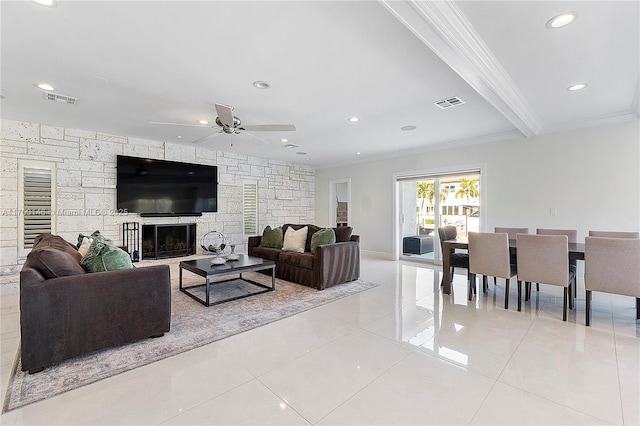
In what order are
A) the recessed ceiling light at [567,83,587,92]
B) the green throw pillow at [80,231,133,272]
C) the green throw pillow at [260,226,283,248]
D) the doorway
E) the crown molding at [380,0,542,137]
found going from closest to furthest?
the crown molding at [380,0,542,137] < the green throw pillow at [80,231,133,272] < the recessed ceiling light at [567,83,587,92] < the green throw pillow at [260,226,283,248] < the doorway

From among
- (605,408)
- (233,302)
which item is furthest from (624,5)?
(233,302)

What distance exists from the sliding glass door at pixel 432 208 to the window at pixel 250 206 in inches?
143

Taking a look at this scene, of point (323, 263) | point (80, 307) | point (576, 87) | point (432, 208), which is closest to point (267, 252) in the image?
point (323, 263)

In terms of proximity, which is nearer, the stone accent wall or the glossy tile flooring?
the glossy tile flooring

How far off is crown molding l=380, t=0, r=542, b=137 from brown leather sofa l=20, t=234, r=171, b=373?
2771mm

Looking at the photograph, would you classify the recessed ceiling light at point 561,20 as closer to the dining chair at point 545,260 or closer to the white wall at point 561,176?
the dining chair at point 545,260

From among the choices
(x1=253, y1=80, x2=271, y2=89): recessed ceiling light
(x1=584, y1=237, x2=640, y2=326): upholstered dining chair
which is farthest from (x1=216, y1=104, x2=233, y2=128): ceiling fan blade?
(x1=584, y1=237, x2=640, y2=326): upholstered dining chair

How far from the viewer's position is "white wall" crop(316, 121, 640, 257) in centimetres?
406

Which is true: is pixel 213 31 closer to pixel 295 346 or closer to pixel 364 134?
pixel 295 346

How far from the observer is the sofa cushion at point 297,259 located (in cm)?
423

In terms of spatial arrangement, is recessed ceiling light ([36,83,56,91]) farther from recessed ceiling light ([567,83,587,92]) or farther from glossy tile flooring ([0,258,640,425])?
recessed ceiling light ([567,83,587,92])

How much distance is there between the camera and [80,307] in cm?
216

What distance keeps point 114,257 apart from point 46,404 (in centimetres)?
110

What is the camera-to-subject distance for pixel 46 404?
1672 mm
